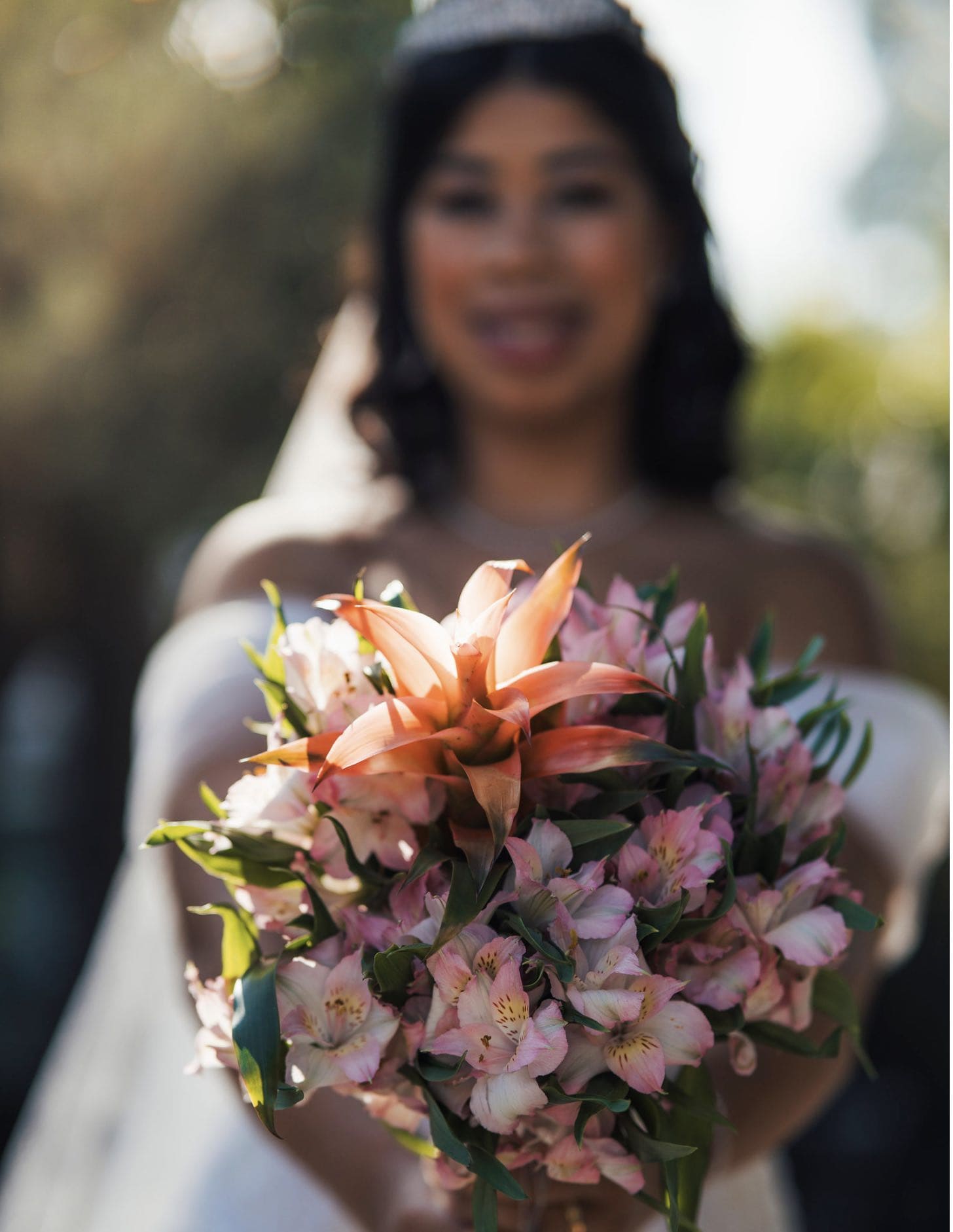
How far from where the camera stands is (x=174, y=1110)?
1690mm

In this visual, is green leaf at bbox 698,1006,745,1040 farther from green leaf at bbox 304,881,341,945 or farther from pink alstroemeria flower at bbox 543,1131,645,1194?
green leaf at bbox 304,881,341,945

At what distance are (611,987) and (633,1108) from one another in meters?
0.13

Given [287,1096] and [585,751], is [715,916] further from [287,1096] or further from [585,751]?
[287,1096]

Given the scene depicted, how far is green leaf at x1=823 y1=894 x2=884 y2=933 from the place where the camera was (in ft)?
2.40

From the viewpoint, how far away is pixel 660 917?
2.19ft

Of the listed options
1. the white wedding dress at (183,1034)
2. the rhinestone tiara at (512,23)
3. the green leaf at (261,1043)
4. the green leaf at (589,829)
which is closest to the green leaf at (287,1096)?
the green leaf at (261,1043)

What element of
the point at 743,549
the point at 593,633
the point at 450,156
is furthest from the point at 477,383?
the point at 593,633

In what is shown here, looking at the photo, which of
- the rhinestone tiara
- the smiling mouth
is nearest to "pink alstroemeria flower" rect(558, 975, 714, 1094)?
the smiling mouth

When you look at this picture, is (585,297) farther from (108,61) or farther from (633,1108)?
(108,61)

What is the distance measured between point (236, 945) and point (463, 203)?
3.77 feet

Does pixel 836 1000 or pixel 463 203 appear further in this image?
pixel 463 203

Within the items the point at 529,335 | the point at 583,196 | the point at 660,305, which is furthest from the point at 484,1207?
the point at 660,305

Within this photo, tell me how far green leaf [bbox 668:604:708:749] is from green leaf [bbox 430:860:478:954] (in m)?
0.18

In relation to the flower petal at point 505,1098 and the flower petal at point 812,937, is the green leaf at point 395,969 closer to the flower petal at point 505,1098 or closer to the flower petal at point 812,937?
the flower petal at point 505,1098
